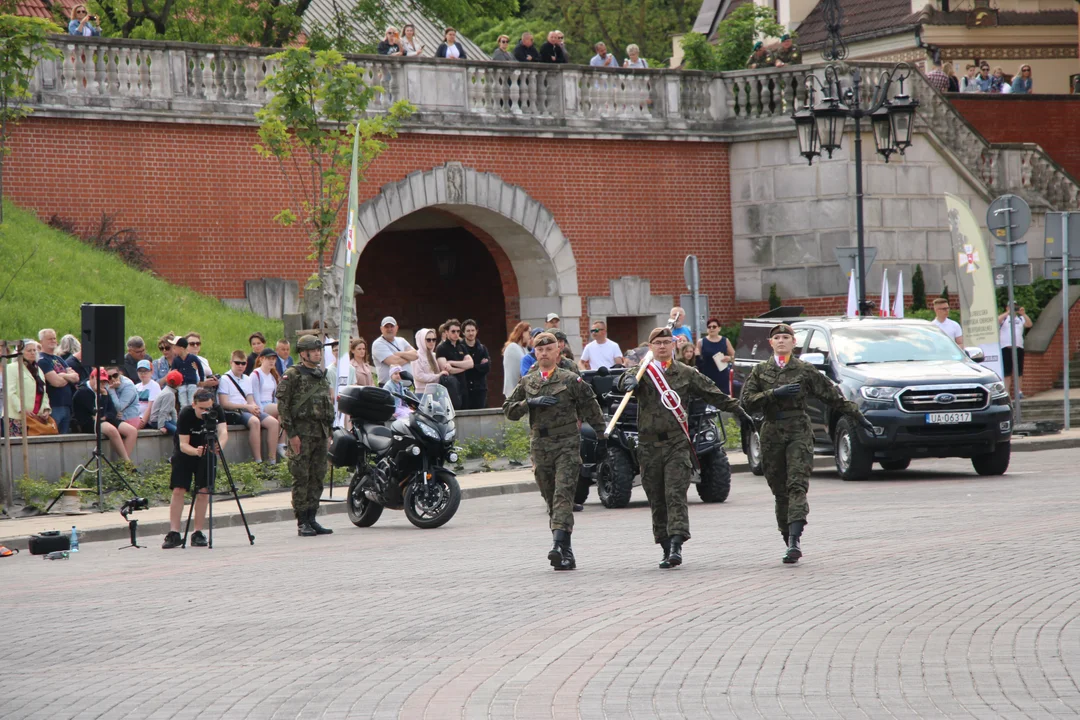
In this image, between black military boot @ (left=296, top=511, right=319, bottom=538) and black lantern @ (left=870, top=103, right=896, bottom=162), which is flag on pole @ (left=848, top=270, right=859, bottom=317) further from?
black military boot @ (left=296, top=511, right=319, bottom=538)

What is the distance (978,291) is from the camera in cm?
2455

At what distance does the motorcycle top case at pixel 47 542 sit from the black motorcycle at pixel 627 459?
17.2ft

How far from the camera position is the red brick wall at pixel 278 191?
88.1 ft

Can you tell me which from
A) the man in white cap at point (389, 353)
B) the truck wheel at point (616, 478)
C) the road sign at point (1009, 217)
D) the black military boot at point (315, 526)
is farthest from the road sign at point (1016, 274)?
the black military boot at point (315, 526)

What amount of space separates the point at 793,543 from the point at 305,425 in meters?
5.66

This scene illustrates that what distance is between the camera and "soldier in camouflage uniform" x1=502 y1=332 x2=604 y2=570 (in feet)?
41.8

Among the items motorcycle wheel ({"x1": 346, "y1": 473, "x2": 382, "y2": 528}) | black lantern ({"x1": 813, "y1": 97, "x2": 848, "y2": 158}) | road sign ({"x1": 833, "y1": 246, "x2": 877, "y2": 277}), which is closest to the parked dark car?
black lantern ({"x1": 813, "y1": 97, "x2": 848, "y2": 158})

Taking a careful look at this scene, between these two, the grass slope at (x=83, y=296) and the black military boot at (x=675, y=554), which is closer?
the black military boot at (x=675, y=554)

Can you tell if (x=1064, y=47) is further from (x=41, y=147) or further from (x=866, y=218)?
(x=41, y=147)

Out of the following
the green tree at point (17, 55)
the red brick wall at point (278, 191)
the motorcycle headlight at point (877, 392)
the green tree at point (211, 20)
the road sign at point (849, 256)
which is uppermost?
the green tree at point (211, 20)

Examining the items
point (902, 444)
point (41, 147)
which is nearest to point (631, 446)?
point (902, 444)

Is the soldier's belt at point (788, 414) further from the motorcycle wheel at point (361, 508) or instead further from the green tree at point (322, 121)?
the green tree at point (322, 121)

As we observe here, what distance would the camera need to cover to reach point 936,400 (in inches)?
763

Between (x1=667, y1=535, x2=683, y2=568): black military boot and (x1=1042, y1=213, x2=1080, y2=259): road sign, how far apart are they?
1426cm
